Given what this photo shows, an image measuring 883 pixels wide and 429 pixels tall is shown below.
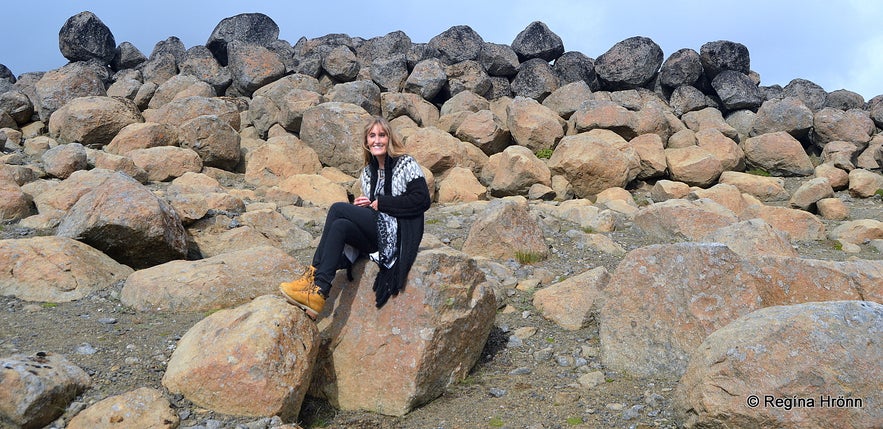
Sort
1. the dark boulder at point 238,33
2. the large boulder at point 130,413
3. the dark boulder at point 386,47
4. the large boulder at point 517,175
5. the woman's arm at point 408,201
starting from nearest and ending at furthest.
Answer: the large boulder at point 130,413, the woman's arm at point 408,201, the large boulder at point 517,175, the dark boulder at point 386,47, the dark boulder at point 238,33

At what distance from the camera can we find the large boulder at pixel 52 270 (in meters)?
9.30

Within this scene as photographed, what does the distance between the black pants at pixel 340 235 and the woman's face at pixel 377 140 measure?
61 centimetres

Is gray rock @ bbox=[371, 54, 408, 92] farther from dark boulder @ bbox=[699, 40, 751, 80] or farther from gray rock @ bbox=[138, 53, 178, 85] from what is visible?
dark boulder @ bbox=[699, 40, 751, 80]

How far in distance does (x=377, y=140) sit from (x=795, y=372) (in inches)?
170

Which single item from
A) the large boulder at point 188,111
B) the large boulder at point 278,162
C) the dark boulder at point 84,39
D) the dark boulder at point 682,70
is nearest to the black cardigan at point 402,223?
the large boulder at point 278,162

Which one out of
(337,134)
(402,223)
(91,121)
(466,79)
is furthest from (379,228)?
(466,79)

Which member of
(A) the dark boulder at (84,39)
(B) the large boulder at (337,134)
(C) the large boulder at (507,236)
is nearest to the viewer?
(C) the large boulder at (507,236)

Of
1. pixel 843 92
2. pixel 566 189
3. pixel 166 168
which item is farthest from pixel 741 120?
pixel 166 168

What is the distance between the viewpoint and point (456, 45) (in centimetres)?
2880

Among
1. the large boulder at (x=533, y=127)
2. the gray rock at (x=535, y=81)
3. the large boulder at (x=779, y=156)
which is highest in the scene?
the gray rock at (x=535, y=81)

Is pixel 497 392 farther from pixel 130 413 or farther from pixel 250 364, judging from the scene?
pixel 130 413

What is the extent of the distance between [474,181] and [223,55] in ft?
57.8

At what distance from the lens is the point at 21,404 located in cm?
602

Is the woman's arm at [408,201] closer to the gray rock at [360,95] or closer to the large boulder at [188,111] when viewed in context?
the large boulder at [188,111]
